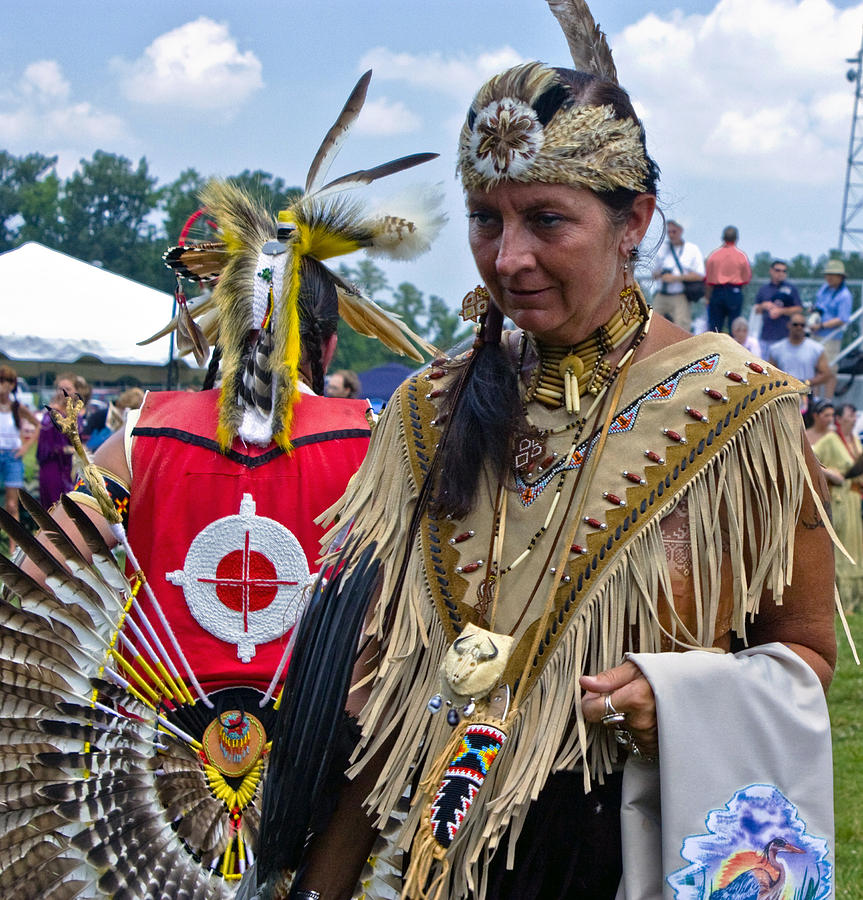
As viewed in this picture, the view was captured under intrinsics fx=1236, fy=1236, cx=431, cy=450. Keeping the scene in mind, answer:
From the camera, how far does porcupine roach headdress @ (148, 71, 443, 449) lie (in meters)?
3.03

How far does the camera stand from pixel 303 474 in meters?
3.00

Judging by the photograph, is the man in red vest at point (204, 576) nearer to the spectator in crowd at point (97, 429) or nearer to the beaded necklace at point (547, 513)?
the beaded necklace at point (547, 513)

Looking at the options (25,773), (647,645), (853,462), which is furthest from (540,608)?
(853,462)

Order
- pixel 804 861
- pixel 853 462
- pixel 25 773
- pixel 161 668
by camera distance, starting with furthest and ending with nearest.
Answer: pixel 853 462
pixel 161 668
pixel 25 773
pixel 804 861

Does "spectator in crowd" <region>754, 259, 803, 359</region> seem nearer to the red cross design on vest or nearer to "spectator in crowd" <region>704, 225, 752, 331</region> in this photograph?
"spectator in crowd" <region>704, 225, 752, 331</region>

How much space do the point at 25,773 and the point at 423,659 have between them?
1.18m

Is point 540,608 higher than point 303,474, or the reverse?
point 303,474

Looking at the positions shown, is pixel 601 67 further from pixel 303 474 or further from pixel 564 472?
pixel 303 474

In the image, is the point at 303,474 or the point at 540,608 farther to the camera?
the point at 303,474

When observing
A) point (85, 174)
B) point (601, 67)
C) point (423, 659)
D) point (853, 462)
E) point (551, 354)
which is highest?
point (85, 174)

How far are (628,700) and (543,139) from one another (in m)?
0.75

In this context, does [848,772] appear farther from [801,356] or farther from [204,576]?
[801,356]

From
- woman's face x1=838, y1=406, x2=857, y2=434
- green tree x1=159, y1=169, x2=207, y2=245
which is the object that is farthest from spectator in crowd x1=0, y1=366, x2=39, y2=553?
green tree x1=159, y1=169, x2=207, y2=245

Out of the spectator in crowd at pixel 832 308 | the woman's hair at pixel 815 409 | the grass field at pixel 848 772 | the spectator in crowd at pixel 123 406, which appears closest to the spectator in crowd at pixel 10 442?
the spectator in crowd at pixel 123 406
